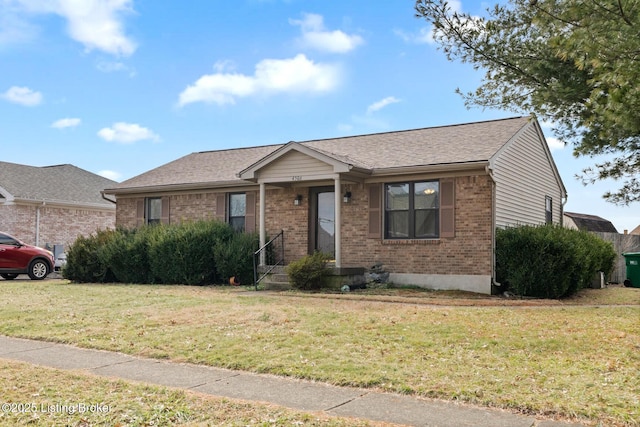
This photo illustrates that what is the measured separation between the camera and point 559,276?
537 inches

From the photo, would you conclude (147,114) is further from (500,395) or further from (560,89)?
(500,395)

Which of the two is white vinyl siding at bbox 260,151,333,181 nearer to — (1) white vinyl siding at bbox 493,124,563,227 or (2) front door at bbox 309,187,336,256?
(2) front door at bbox 309,187,336,256

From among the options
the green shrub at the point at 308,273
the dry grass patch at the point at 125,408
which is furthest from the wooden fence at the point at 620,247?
the dry grass patch at the point at 125,408

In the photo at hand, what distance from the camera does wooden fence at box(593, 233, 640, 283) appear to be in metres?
20.3

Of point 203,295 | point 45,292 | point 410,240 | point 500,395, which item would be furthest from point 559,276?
point 45,292

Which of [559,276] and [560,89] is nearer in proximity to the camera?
[560,89]

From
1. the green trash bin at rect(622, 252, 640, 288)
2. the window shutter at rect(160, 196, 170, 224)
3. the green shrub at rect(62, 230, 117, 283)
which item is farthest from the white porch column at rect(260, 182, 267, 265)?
the green trash bin at rect(622, 252, 640, 288)

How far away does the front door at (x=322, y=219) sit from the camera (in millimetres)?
17094

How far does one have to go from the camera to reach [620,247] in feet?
68.8

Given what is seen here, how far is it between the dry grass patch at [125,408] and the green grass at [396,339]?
1122 mm

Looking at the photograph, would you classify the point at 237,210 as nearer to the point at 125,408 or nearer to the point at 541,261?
the point at 541,261

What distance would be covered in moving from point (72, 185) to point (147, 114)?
14.7 metres

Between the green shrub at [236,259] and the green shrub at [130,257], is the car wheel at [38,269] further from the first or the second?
the green shrub at [236,259]

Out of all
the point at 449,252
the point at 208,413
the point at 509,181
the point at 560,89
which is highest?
the point at 560,89
